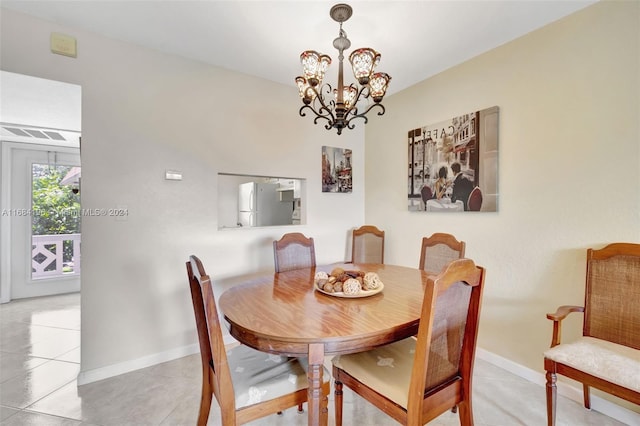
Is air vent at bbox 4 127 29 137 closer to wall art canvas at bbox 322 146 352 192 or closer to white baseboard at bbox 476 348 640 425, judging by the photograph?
wall art canvas at bbox 322 146 352 192

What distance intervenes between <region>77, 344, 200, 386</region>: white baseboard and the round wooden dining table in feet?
4.13

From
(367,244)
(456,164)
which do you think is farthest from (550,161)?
(367,244)

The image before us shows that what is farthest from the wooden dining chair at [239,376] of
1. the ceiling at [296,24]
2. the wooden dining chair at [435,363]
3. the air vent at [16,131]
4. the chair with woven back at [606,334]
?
the air vent at [16,131]

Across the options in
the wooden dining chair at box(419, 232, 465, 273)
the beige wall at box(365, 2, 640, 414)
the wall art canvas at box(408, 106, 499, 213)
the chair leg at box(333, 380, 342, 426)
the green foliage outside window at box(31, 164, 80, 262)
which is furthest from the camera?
the green foliage outside window at box(31, 164, 80, 262)

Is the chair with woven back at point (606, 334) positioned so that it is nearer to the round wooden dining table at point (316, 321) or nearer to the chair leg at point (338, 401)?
the round wooden dining table at point (316, 321)

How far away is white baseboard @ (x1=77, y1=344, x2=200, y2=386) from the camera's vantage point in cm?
208

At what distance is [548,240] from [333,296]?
1.66m

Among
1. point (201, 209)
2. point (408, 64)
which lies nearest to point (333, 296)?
point (201, 209)

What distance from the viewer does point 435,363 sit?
45.5 inches

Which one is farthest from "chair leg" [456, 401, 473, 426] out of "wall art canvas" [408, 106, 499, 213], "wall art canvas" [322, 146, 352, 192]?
"wall art canvas" [322, 146, 352, 192]

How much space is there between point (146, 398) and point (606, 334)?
2.92m

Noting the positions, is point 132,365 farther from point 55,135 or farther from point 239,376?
point 55,135

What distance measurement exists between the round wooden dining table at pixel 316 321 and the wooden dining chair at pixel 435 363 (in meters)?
0.16

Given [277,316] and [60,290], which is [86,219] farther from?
[60,290]
